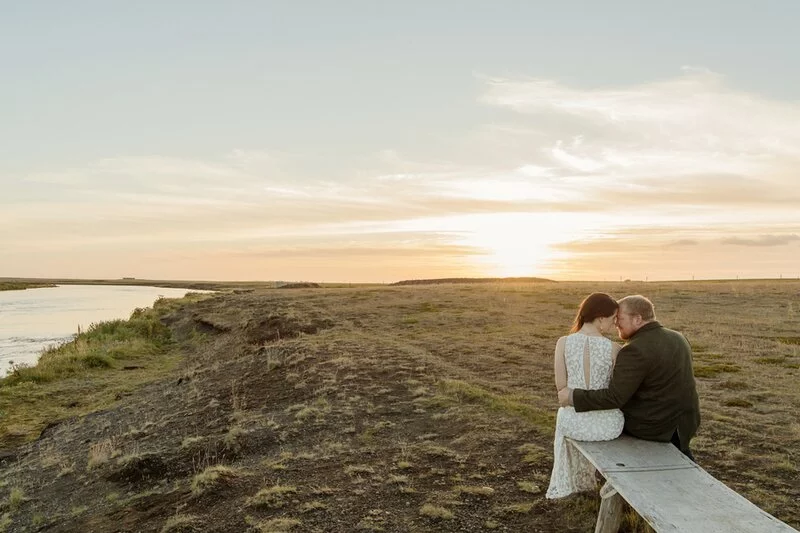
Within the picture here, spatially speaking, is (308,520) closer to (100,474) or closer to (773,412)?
(100,474)

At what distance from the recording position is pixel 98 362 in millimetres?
30609

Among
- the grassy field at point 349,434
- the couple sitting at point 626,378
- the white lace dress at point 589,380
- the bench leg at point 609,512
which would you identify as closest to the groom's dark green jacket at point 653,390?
the couple sitting at point 626,378

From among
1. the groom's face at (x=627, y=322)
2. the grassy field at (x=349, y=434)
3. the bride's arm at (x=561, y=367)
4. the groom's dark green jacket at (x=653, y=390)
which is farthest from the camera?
the grassy field at (x=349, y=434)

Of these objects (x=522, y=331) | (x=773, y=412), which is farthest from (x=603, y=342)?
(x=522, y=331)

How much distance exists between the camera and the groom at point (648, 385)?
6.94 metres

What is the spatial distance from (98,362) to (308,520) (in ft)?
86.2

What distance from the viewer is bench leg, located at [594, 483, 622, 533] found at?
678 centimetres

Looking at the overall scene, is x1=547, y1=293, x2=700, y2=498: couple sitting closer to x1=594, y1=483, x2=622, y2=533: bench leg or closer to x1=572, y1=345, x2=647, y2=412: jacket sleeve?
x1=572, y1=345, x2=647, y2=412: jacket sleeve

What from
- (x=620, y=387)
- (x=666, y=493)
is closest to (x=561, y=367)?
(x=620, y=387)

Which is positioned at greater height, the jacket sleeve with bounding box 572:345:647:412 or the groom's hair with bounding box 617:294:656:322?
the groom's hair with bounding box 617:294:656:322

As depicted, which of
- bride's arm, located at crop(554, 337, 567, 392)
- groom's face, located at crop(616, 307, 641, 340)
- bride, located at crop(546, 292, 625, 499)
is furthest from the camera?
bride's arm, located at crop(554, 337, 567, 392)

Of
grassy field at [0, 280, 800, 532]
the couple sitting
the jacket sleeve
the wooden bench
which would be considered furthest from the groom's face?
grassy field at [0, 280, 800, 532]

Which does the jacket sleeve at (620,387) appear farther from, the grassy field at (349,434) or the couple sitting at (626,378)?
the grassy field at (349,434)

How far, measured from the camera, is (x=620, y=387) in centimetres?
703
